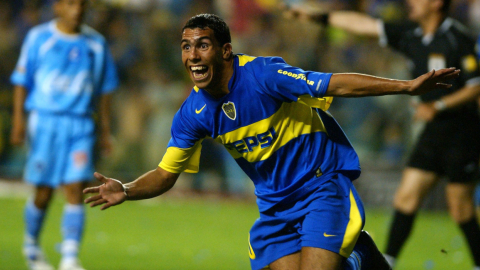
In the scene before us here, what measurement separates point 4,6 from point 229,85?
10.2 metres

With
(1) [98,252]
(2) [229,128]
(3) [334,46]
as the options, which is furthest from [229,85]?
(3) [334,46]

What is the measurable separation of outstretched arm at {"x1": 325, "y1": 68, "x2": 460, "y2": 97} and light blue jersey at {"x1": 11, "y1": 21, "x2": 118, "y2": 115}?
3.34 meters

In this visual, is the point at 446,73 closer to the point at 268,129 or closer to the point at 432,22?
the point at 268,129

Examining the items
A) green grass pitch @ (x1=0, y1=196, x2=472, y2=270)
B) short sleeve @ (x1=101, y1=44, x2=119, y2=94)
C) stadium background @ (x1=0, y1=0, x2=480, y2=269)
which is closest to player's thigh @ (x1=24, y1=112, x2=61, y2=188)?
short sleeve @ (x1=101, y1=44, x2=119, y2=94)

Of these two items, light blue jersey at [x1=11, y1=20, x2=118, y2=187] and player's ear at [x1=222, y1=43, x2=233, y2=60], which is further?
light blue jersey at [x1=11, y1=20, x2=118, y2=187]

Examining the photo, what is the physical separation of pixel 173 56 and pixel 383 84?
31.6ft

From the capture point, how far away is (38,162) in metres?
6.12

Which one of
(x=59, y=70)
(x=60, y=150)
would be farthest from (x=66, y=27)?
(x=60, y=150)

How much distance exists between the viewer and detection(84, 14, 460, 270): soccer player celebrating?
3.71m

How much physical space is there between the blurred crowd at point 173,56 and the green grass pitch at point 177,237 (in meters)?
1.41

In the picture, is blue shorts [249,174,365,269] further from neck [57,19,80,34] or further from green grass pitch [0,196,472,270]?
neck [57,19,80,34]

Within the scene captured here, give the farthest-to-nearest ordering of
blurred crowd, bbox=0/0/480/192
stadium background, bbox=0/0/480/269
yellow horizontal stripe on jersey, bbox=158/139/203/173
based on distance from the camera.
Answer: blurred crowd, bbox=0/0/480/192 < stadium background, bbox=0/0/480/269 < yellow horizontal stripe on jersey, bbox=158/139/203/173

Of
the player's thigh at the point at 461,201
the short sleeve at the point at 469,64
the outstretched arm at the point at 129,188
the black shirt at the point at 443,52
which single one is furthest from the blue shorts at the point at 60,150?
the short sleeve at the point at 469,64

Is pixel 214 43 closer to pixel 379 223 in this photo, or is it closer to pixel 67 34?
pixel 67 34
